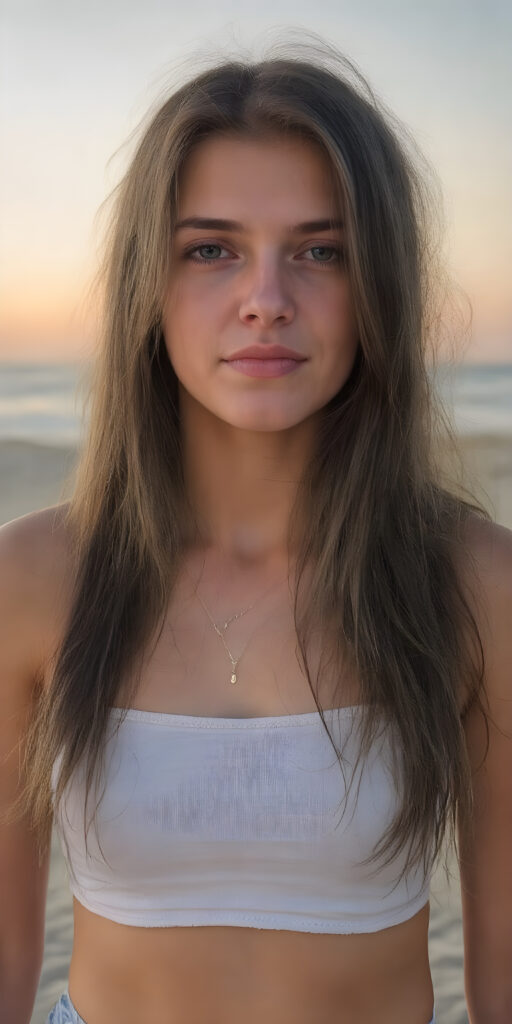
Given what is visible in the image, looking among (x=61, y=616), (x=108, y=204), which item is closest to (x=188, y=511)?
(x=61, y=616)

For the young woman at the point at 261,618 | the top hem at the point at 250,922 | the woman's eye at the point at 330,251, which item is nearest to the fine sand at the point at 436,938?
the young woman at the point at 261,618

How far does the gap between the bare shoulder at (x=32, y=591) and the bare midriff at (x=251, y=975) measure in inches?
16.6

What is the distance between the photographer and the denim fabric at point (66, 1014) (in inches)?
64.3

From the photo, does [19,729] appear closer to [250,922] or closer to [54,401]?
[250,922]

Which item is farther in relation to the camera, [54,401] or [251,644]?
[54,401]

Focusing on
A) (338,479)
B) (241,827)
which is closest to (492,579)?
(338,479)

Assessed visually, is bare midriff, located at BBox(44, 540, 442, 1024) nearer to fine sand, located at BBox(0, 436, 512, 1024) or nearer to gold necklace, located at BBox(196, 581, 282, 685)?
gold necklace, located at BBox(196, 581, 282, 685)

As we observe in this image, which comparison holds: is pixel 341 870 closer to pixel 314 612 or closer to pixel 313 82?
pixel 314 612

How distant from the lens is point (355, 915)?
1.54 m

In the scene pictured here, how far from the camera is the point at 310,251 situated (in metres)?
1.61

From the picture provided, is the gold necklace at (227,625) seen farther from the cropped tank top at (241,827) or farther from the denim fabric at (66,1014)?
the denim fabric at (66,1014)

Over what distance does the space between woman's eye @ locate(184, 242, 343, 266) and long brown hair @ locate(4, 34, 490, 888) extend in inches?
1.3

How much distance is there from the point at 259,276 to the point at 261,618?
532 millimetres

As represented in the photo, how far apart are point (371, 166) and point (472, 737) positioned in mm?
874
